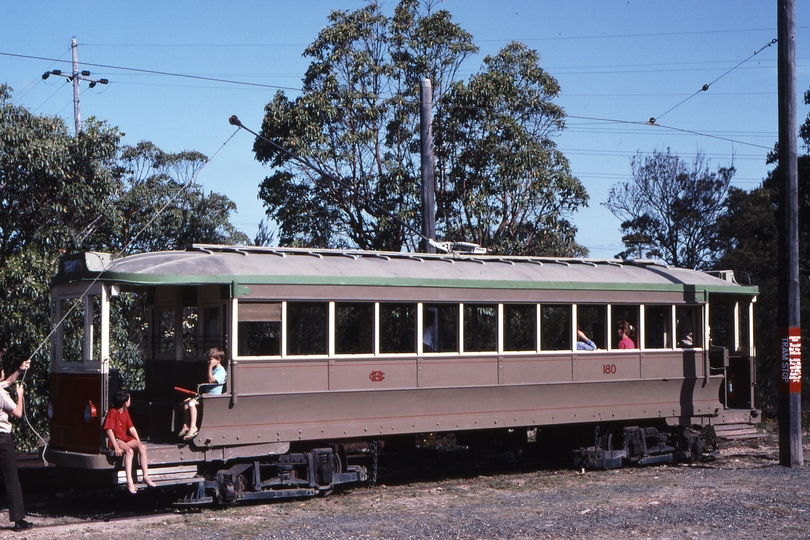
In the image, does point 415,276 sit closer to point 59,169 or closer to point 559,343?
point 559,343

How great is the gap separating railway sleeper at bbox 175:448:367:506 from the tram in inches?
0.9

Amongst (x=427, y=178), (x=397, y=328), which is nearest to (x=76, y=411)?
(x=397, y=328)

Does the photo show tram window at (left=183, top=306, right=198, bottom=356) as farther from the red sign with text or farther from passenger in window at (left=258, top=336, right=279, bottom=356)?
the red sign with text

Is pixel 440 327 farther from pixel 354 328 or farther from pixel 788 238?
pixel 788 238

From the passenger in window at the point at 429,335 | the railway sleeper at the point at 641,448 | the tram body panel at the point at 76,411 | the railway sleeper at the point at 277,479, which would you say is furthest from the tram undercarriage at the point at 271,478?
the railway sleeper at the point at 641,448

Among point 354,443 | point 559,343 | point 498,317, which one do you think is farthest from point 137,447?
point 559,343

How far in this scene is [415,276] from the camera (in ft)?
40.2

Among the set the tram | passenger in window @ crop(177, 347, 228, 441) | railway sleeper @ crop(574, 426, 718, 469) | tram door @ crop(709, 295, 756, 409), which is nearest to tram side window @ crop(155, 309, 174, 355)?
the tram

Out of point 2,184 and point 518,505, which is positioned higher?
point 2,184

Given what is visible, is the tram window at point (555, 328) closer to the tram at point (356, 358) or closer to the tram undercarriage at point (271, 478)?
the tram at point (356, 358)

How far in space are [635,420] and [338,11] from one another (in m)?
12.3

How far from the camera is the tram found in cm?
1090

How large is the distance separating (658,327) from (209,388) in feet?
23.2

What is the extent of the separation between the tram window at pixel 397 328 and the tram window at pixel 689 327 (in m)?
4.88
